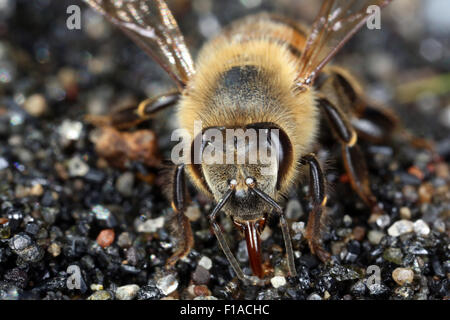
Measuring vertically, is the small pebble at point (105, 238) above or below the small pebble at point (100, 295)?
above

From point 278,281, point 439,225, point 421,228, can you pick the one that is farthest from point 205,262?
point 439,225

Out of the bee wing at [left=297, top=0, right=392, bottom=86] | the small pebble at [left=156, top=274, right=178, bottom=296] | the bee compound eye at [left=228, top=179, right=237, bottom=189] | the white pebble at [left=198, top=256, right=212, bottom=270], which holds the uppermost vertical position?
the bee wing at [left=297, top=0, right=392, bottom=86]

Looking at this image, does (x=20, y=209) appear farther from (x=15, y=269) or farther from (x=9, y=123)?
(x=9, y=123)

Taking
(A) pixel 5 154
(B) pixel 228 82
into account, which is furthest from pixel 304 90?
(A) pixel 5 154

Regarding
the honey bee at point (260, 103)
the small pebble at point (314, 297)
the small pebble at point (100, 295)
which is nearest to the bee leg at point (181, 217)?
the honey bee at point (260, 103)

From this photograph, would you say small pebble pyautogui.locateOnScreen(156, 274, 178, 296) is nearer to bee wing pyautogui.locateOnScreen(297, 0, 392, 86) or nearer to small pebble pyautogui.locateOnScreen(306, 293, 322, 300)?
small pebble pyautogui.locateOnScreen(306, 293, 322, 300)

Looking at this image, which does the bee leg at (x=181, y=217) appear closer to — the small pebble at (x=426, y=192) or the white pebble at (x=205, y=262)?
the white pebble at (x=205, y=262)

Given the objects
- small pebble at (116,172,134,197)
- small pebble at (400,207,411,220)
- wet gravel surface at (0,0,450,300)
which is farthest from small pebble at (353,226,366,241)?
small pebble at (116,172,134,197)

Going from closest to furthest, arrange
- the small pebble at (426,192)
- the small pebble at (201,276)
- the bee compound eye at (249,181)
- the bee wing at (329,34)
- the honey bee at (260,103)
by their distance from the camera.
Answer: the bee compound eye at (249,181) → the honey bee at (260,103) → the small pebble at (201,276) → the bee wing at (329,34) → the small pebble at (426,192)
